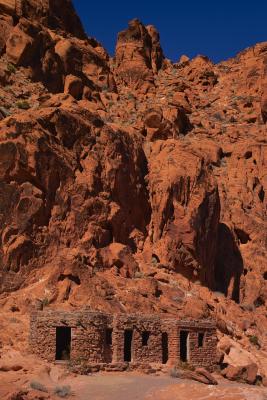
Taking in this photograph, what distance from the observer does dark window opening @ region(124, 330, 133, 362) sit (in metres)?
28.7

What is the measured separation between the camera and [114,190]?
120 feet

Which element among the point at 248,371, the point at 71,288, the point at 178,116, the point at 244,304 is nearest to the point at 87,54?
the point at 178,116

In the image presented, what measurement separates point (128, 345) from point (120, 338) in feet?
3.36

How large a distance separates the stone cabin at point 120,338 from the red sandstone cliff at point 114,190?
63.2 inches

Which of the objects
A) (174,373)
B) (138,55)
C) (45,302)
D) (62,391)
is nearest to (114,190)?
(45,302)

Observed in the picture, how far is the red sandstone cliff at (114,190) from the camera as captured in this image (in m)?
31.4

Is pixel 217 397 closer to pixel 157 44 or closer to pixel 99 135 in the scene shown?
pixel 99 135

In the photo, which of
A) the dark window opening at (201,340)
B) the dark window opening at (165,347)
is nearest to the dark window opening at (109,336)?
the dark window opening at (165,347)

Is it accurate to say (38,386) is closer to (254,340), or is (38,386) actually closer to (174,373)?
(174,373)

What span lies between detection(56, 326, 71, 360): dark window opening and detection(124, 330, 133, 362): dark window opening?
239 centimetres

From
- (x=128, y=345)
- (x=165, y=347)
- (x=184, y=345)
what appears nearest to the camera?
(x=128, y=345)

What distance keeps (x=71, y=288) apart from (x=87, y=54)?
24195mm

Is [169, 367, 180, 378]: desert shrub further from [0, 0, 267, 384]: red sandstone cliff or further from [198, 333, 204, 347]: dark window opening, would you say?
[0, 0, 267, 384]: red sandstone cliff

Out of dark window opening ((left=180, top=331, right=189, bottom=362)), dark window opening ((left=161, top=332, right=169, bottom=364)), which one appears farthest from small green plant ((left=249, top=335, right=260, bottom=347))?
dark window opening ((left=161, top=332, right=169, bottom=364))
